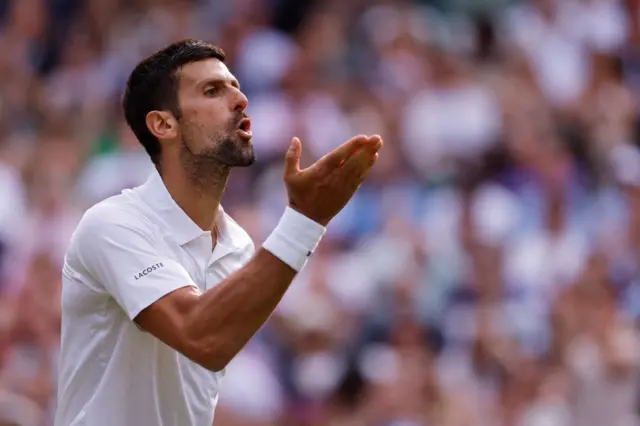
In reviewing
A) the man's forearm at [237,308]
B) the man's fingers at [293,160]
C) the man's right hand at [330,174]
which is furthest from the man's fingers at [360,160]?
the man's forearm at [237,308]

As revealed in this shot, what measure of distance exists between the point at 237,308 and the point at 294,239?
0.83ft

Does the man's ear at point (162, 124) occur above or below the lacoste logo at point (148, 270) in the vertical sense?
above

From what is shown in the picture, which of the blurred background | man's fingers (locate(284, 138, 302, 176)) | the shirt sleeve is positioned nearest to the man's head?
the shirt sleeve

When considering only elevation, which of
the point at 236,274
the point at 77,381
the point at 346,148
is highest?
the point at 346,148

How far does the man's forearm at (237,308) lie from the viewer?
383 centimetres

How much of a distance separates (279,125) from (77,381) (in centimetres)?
660

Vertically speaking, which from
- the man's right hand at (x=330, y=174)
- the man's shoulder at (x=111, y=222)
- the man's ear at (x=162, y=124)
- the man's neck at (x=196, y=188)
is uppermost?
the man's ear at (x=162, y=124)

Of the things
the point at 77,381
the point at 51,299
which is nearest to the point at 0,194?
the point at 51,299

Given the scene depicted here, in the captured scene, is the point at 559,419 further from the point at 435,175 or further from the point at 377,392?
the point at 435,175

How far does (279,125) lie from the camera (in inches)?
425

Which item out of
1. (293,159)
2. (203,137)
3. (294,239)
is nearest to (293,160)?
(293,159)

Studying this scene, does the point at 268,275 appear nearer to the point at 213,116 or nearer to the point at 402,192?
the point at 213,116

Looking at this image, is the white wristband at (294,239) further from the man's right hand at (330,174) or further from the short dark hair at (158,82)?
the short dark hair at (158,82)

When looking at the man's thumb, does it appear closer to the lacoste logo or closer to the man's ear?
the lacoste logo
